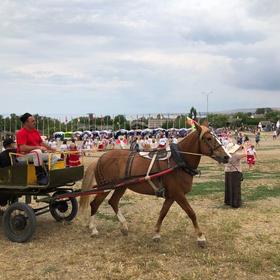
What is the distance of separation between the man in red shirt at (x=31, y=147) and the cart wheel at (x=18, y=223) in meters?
0.58

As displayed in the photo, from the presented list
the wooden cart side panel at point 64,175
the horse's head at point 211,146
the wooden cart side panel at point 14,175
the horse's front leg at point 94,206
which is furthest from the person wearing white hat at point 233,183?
the wooden cart side panel at point 14,175

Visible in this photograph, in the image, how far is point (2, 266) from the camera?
249 inches

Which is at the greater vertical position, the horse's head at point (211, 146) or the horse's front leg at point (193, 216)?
the horse's head at point (211, 146)

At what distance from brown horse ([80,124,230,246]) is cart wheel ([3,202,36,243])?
121cm

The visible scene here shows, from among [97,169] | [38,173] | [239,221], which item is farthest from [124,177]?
[239,221]

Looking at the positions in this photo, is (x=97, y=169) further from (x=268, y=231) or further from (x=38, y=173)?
(x=268, y=231)

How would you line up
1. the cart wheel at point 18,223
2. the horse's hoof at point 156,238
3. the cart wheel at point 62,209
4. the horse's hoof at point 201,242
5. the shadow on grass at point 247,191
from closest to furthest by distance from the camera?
the horse's hoof at point 201,242
the horse's hoof at point 156,238
the cart wheel at point 18,223
the cart wheel at point 62,209
the shadow on grass at point 247,191

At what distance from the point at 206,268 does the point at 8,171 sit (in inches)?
163

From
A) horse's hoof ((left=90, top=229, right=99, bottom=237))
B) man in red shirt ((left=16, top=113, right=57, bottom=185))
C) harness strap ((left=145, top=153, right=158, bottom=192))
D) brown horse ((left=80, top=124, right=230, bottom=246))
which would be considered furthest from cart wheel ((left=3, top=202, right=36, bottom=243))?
harness strap ((left=145, top=153, right=158, bottom=192))

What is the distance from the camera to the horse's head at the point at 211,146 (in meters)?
7.14

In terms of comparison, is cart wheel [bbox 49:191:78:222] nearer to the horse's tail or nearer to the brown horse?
the horse's tail

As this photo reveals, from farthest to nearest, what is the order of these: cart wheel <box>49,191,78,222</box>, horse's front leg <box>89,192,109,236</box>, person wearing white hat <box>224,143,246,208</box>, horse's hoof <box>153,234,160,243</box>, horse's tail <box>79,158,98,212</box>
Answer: person wearing white hat <box>224,143,246,208</box> → cart wheel <box>49,191,78,222</box> → horse's tail <box>79,158,98,212</box> → horse's front leg <box>89,192,109,236</box> → horse's hoof <box>153,234,160,243</box>

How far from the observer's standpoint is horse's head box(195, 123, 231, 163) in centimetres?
714

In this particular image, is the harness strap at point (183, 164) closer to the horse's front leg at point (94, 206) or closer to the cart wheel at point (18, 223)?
the horse's front leg at point (94, 206)
